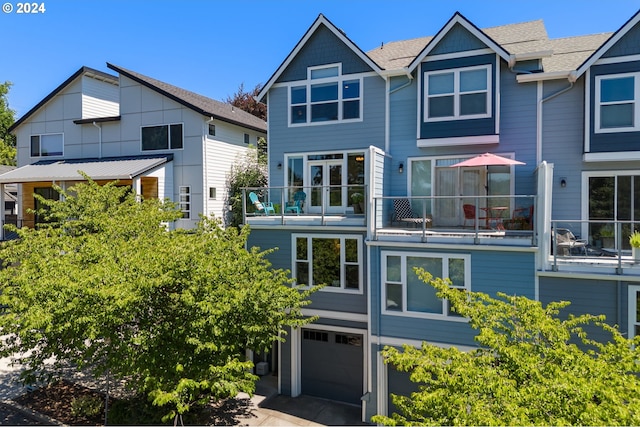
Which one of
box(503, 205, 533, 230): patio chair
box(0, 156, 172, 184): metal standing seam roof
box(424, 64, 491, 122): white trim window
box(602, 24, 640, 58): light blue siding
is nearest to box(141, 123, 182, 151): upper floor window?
box(0, 156, 172, 184): metal standing seam roof

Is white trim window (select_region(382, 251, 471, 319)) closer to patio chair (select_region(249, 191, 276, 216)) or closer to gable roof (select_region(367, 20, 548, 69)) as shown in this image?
patio chair (select_region(249, 191, 276, 216))

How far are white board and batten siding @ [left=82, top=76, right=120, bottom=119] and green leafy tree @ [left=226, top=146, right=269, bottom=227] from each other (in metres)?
9.02

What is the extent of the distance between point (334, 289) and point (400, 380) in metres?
3.49

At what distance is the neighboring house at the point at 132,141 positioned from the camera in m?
20.3

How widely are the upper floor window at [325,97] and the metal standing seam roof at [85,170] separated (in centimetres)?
827

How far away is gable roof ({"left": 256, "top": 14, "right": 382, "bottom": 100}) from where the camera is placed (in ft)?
48.9

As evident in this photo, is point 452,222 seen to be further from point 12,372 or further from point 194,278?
point 12,372

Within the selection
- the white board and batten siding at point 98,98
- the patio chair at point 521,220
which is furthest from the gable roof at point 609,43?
the white board and batten siding at point 98,98

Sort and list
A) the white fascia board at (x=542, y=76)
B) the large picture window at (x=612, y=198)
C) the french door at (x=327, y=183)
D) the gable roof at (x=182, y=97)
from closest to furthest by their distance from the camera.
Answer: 1. the large picture window at (x=612, y=198)
2. the white fascia board at (x=542, y=76)
3. the french door at (x=327, y=183)
4. the gable roof at (x=182, y=97)

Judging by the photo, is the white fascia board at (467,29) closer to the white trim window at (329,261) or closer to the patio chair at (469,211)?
the patio chair at (469,211)

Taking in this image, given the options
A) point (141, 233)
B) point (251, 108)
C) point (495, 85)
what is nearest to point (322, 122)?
point (495, 85)

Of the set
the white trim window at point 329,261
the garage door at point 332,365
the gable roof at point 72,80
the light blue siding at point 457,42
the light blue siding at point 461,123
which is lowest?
the garage door at point 332,365

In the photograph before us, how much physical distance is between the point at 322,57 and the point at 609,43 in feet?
31.2

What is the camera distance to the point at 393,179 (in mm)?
15039
